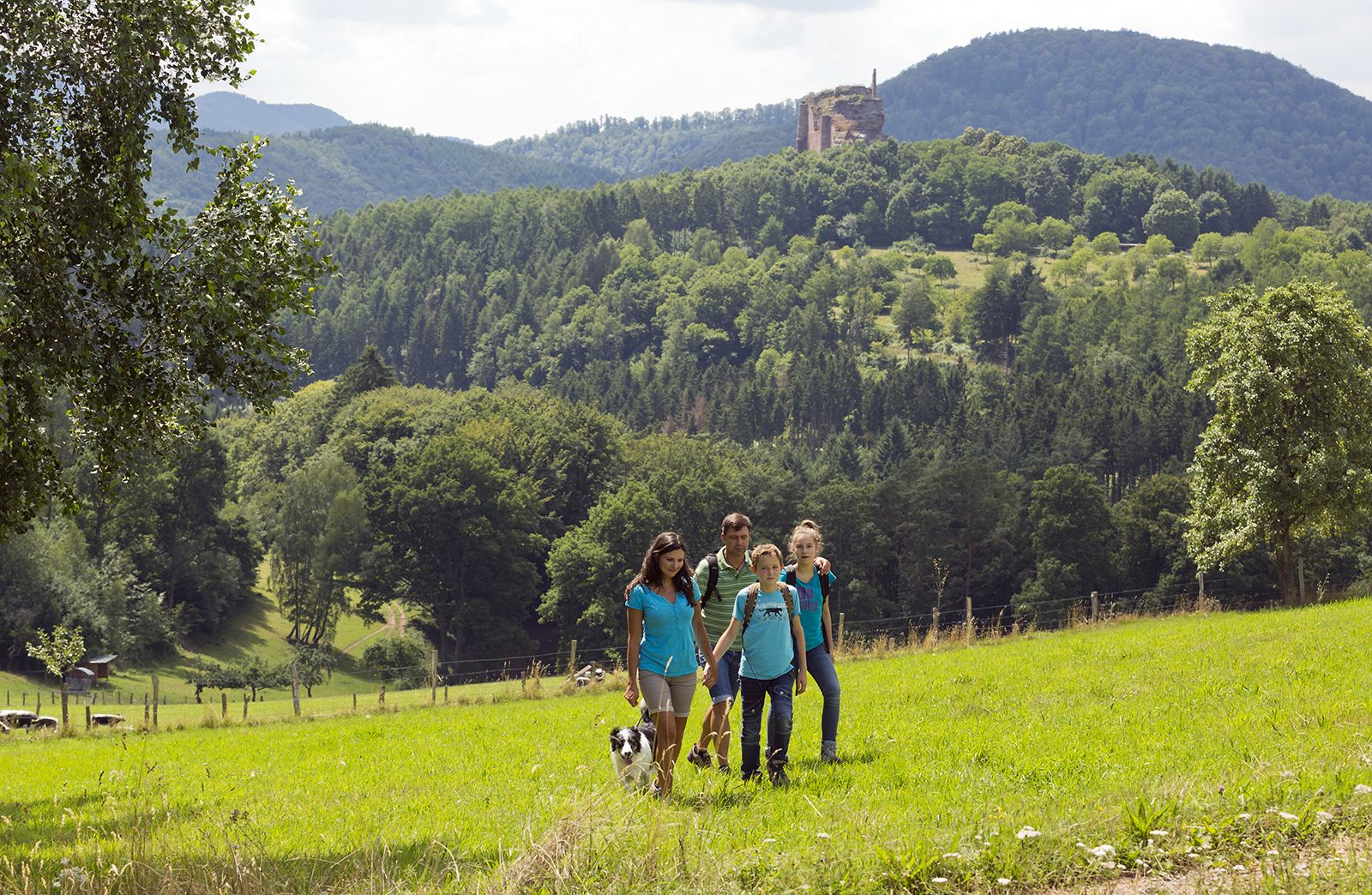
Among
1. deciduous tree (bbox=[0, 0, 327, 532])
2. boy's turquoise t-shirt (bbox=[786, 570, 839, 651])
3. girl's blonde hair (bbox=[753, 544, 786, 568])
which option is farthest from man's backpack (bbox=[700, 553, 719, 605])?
deciduous tree (bbox=[0, 0, 327, 532])

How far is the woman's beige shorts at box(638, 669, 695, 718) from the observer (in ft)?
31.4

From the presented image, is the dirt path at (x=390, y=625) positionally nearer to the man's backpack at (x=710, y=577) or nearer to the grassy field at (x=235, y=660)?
the grassy field at (x=235, y=660)

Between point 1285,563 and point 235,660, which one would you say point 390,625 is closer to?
point 235,660

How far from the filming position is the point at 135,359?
36.1 feet

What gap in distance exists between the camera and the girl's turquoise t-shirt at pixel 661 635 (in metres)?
9.55

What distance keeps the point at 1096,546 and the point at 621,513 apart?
28.9 metres

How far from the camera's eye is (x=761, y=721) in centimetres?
1043

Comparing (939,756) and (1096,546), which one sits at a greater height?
(939,756)

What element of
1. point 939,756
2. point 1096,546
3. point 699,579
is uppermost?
point 699,579

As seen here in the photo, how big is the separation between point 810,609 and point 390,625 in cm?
8036

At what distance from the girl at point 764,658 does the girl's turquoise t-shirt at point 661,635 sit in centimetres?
75

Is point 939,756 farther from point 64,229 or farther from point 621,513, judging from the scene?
point 621,513

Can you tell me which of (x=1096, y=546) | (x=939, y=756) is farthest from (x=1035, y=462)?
(x=939, y=756)

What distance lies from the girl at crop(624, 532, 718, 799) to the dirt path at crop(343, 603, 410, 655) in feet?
240
